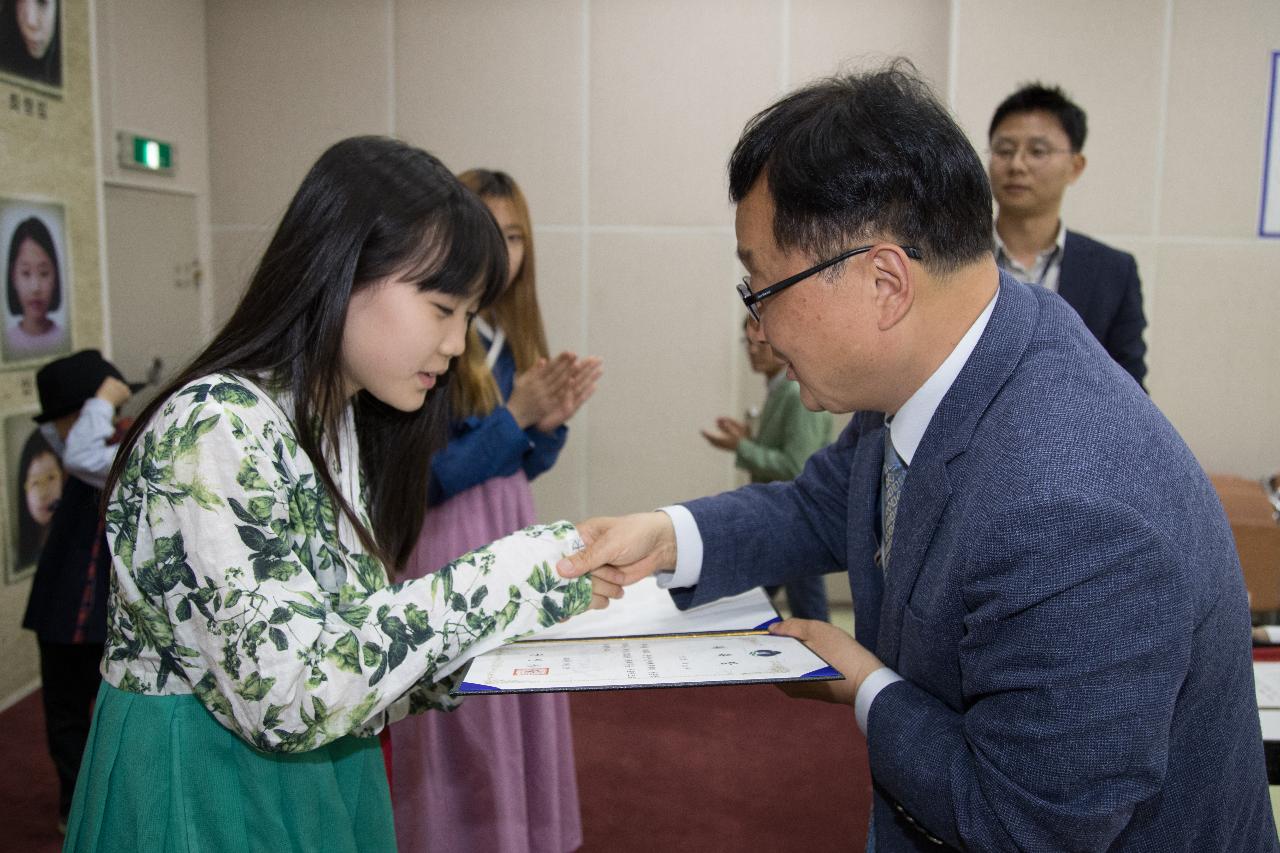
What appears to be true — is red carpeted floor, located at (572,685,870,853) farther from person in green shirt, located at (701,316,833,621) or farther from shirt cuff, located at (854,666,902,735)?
shirt cuff, located at (854,666,902,735)

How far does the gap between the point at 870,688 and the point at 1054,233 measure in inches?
91.6

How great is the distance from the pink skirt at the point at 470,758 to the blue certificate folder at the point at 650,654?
74cm

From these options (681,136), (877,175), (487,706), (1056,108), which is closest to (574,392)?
(487,706)

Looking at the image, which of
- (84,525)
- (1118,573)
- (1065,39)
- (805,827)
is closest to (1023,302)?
(1118,573)

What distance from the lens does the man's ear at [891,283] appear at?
1.08 metres

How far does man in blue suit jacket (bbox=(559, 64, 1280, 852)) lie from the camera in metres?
0.92

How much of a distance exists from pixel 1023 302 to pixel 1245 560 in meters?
2.87

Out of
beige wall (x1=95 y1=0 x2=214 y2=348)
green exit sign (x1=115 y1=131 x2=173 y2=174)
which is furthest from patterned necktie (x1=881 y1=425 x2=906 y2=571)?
green exit sign (x1=115 y1=131 x2=173 y2=174)

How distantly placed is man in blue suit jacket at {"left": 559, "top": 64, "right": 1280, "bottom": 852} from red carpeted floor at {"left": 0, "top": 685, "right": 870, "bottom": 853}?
1749 mm

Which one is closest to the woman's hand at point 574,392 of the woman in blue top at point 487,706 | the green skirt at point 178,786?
the woman in blue top at point 487,706

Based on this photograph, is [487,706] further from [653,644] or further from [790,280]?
[790,280]

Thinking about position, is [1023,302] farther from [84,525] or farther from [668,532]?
[84,525]

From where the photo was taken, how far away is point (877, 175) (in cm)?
107

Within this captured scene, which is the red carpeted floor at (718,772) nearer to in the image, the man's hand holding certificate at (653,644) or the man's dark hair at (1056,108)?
the man's hand holding certificate at (653,644)
